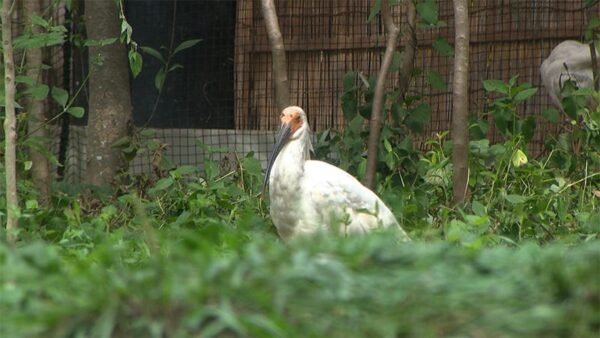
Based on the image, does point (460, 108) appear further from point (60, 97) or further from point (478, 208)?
point (60, 97)

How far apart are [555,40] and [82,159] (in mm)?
3335

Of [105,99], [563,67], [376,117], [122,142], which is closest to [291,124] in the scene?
[376,117]

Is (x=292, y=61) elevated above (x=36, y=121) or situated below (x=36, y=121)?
above

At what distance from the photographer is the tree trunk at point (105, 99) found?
25.1ft

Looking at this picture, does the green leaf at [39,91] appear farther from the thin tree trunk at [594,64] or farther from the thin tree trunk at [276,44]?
the thin tree trunk at [594,64]

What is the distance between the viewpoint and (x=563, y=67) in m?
7.78

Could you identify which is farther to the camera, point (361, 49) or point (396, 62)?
point (361, 49)

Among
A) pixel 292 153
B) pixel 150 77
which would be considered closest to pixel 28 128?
pixel 292 153

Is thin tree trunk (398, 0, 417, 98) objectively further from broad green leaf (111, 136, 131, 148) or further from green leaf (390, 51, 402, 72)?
broad green leaf (111, 136, 131, 148)

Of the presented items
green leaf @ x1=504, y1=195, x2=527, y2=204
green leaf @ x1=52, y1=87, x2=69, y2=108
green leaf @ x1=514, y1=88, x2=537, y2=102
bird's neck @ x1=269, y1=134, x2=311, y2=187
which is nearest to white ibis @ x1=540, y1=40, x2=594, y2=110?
green leaf @ x1=514, y1=88, x2=537, y2=102

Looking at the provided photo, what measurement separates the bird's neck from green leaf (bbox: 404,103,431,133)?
96 centimetres

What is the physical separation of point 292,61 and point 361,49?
52 cm

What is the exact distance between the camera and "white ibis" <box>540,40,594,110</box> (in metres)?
7.88

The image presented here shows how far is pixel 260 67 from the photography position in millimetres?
9023
